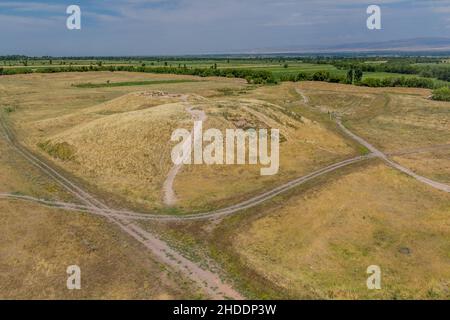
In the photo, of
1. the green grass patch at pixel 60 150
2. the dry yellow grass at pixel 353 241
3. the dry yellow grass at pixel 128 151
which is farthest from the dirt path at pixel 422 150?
the green grass patch at pixel 60 150

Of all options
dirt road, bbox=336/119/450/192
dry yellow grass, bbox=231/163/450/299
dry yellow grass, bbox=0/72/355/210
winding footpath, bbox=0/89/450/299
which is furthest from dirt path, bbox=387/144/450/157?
dry yellow grass, bbox=231/163/450/299

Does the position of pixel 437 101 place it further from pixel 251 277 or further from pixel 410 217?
pixel 251 277

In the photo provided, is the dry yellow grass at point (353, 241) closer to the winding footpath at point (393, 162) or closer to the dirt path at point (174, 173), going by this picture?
the winding footpath at point (393, 162)

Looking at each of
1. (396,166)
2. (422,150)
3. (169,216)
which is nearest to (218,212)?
(169,216)

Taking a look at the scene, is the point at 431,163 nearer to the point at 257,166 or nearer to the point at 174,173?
the point at 257,166

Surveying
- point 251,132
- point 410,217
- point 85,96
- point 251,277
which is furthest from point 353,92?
point 251,277
